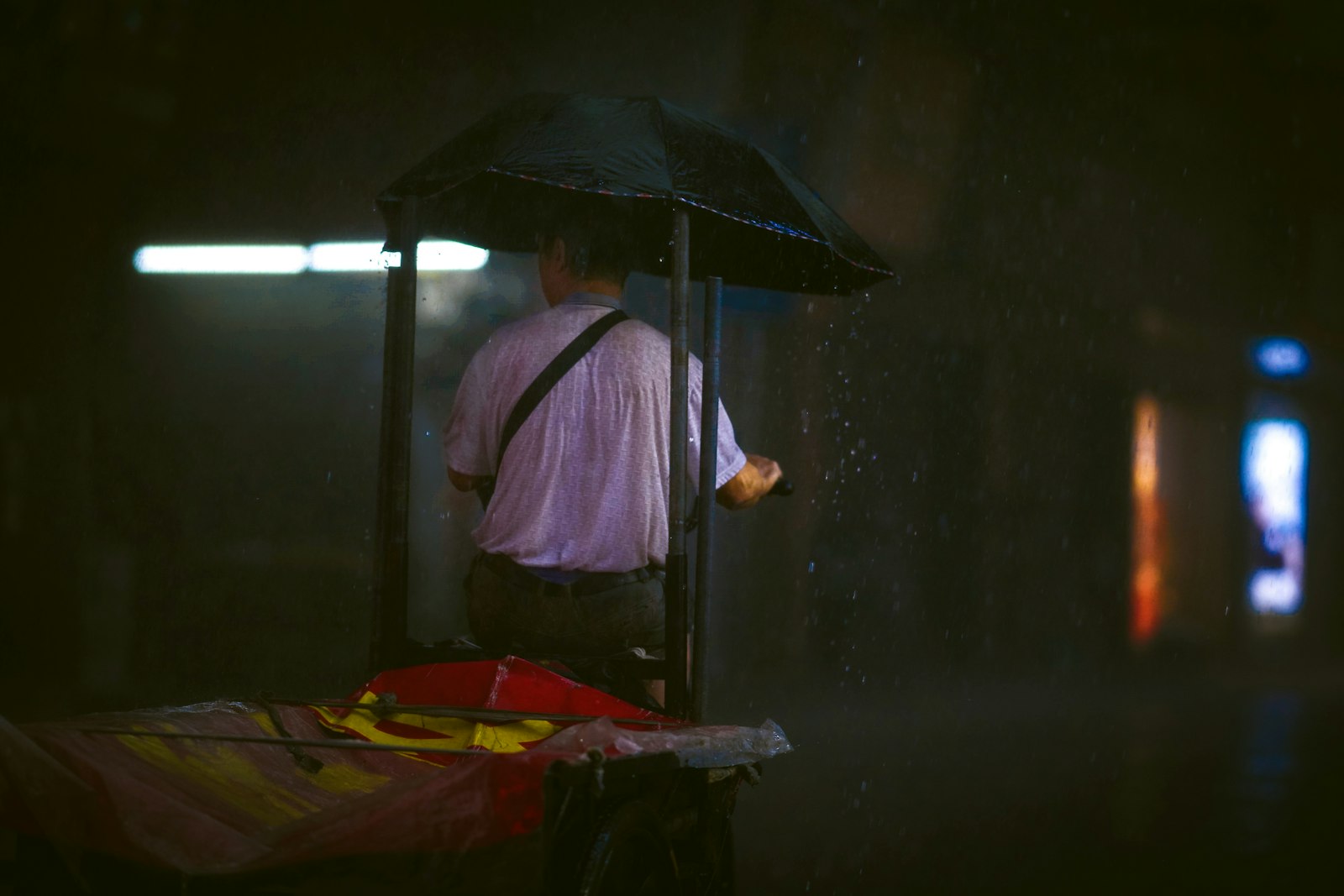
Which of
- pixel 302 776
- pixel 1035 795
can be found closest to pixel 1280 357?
pixel 1035 795

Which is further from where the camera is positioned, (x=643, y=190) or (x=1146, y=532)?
(x=1146, y=532)

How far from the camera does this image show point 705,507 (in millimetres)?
3738

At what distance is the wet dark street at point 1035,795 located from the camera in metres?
5.96

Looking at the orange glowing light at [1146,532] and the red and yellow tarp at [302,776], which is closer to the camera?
the red and yellow tarp at [302,776]

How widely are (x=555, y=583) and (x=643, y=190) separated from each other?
3.19 ft

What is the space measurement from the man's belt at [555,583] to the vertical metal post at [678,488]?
0.14 m

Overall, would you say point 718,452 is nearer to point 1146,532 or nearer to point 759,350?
point 759,350

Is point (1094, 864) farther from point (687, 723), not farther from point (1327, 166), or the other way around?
point (1327, 166)

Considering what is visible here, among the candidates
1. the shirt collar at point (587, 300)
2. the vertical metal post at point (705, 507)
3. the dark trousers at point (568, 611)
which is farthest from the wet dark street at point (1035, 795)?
the shirt collar at point (587, 300)

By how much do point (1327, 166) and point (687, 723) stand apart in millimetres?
17016

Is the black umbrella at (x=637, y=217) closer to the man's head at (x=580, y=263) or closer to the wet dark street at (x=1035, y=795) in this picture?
the man's head at (x=580, y=263)

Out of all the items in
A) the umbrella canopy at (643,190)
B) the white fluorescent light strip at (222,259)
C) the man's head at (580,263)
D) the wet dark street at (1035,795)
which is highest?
the white fluorescent light strip at (222,259)

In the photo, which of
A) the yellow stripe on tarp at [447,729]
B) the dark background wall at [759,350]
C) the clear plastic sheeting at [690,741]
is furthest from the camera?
→ the dark background wall at [759,350]

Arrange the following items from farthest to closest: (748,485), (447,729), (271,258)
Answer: (271,258) → (748,485) → (447,729)
